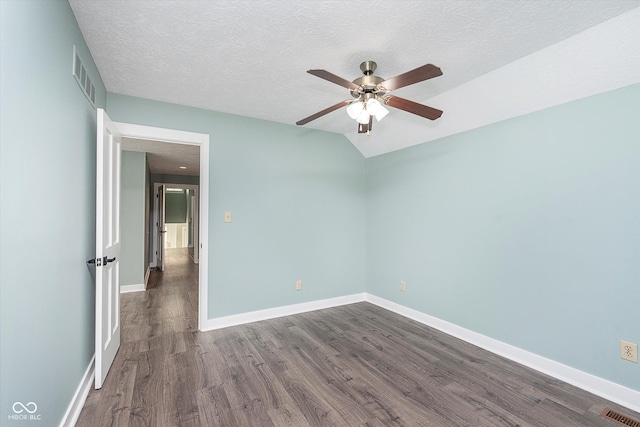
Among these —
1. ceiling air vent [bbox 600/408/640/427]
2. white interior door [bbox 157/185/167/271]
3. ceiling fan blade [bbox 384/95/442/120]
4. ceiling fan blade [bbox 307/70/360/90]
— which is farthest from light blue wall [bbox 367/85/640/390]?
white interior door [bbox 157/185/167/271]

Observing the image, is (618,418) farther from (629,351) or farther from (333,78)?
(333,78)

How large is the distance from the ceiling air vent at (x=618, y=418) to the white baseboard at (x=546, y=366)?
15 centimetres

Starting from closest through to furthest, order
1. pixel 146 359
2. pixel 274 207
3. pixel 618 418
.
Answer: pixel 618 418, pixel 146 359, pixel 274 207

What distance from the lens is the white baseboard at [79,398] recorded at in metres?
1.73

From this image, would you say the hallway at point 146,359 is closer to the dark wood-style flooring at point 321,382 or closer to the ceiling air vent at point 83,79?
the dark wood-style flooring at point 321,382

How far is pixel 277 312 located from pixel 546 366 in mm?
2752

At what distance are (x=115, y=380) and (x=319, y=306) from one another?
2.36 m

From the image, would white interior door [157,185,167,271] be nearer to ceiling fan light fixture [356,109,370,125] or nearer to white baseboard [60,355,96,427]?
white baseboard [60,355,96,427]

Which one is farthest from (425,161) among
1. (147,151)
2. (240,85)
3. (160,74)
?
(147,151)

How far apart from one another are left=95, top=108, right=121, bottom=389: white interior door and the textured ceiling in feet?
1.97

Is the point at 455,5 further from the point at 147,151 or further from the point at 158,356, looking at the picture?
the point at 147,151

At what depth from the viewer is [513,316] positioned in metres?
2.67

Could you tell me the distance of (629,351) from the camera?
6.62ft

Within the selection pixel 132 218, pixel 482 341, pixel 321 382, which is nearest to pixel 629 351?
pixel 482 341
